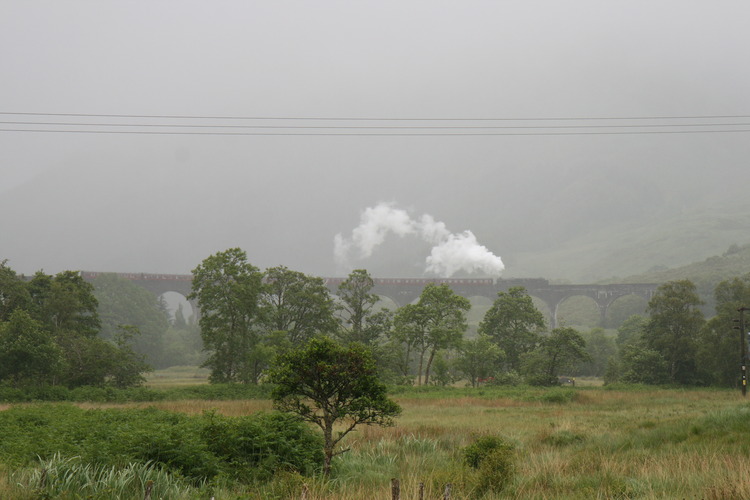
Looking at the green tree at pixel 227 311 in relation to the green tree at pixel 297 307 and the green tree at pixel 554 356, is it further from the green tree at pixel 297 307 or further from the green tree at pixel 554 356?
the green tree at pixel 554 356

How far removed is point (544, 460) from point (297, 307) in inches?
1511

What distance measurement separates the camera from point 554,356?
159 ft

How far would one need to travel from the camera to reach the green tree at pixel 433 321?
48906 mm

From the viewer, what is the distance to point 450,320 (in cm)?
5062

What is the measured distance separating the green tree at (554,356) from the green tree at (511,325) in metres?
5.06

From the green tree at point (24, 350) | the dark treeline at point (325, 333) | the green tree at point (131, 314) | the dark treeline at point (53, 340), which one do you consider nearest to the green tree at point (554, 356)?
the dark treeline at point (325, 333)

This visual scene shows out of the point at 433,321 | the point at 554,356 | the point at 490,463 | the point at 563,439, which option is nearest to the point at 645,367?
the point at 554,356

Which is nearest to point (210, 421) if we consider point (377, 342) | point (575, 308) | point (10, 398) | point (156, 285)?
point (10, 398)

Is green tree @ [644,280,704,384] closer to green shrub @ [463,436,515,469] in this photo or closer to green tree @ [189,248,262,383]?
green tree @ [189,248,262,383]

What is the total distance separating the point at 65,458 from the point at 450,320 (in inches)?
1657

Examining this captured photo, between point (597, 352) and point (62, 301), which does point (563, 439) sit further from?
point (597, 352)

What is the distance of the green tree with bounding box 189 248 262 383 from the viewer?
42531 mm

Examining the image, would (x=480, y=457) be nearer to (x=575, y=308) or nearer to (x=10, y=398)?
(x=10, y=398)

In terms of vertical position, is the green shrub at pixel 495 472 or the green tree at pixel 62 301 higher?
the green tree at pixel 62 301
